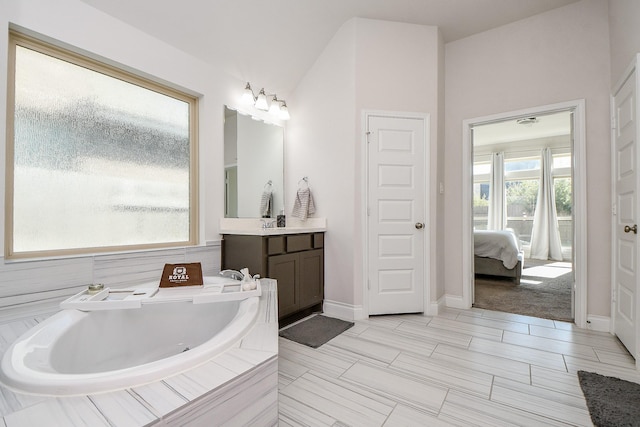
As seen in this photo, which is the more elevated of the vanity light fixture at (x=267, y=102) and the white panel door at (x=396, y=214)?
the vanity light fixture at (x=267, y=102)

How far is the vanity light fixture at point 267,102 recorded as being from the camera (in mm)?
2776

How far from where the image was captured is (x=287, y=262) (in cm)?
247

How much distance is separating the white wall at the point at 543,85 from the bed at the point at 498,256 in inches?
60.2

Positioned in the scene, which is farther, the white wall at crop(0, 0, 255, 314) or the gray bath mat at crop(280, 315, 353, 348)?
the gray bath mat at crop(280, 315, 353, 348)

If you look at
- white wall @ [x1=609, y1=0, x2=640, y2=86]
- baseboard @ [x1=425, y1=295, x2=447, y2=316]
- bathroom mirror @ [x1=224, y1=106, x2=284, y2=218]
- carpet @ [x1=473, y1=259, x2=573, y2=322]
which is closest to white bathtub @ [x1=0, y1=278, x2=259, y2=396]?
bathroom mirror @ [x1=224, y1=106, x2=284, y2=218]

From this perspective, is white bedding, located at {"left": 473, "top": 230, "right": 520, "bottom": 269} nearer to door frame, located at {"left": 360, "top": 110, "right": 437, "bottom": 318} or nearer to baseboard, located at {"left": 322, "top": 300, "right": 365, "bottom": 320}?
door frame, located at {"left": 360, "top": 110, "right": 437, "bottom": 318}

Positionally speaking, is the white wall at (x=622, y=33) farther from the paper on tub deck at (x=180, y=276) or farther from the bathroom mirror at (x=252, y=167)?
the paper on tub deck at (x=180, y=276)

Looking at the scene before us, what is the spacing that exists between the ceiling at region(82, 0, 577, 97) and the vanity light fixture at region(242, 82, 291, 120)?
0.14m

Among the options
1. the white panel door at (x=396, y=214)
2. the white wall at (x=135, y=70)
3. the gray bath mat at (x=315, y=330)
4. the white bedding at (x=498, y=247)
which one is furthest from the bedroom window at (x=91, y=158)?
the white bedding at (x=498, y=247)

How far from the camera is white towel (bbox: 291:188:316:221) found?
9.54 ft

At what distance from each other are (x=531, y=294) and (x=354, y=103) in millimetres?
3171

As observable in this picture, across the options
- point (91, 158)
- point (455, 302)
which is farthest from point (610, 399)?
point (91, 158)

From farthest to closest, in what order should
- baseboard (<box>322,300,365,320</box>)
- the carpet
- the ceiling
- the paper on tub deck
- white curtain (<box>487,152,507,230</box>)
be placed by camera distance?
white curtain (<box>487,152,507,230</box>) < the carpet < baseboard (<box>322,300,365,320</box>) < the ceiling < the paper on tub deck

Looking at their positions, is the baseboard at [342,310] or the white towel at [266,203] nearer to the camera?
the baseboard at [342,310]
